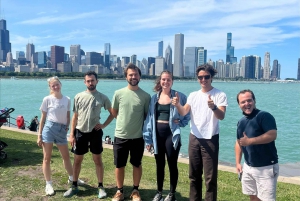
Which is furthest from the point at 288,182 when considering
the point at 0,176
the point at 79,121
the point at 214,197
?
the point at 0,176

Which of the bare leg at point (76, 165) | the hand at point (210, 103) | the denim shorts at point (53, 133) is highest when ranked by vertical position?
the hand at point (210, 103)

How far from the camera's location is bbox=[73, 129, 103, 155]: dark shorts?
464cm

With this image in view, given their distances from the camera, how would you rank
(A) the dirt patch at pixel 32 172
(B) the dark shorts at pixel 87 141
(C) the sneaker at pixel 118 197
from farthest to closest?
(A) the dirt patch at pixel 32 172, (B) the dark shorts at pixel 87 141, (C) the sneaker at pixel 118 197

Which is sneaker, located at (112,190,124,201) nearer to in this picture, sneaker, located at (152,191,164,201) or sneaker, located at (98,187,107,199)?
sneaker, located at (98,187,107,199)

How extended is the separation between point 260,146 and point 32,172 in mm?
4436

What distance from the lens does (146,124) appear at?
14.3 ft

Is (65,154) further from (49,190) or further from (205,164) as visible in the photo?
(205,164)

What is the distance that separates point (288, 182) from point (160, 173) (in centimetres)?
368

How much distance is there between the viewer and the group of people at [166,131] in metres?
3.34

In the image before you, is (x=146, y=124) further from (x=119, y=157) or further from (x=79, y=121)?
(x=79, y=121)

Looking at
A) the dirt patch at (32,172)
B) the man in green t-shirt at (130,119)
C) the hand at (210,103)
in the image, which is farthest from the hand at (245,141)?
the dirt patch at (32,172)

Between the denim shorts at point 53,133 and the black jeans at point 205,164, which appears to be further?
the denim shorts at point 53,133

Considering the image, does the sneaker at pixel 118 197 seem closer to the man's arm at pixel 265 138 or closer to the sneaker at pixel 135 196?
the sneaker at pixel 135 196

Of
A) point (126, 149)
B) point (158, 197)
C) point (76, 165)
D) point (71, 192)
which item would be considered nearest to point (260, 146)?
point (158, 197)
